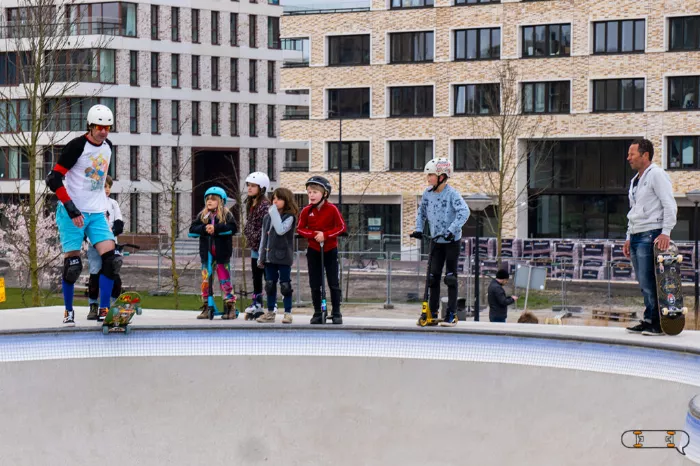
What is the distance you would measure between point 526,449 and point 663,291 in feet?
9.50

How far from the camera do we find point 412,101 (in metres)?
60.7

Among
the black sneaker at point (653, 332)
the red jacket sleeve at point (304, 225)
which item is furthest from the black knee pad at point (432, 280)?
the black sneaker at point (653, 332)

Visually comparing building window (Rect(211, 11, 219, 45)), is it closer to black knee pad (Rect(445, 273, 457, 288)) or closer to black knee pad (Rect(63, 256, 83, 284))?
black knee pad (Rect(445, 273, 457, 288))

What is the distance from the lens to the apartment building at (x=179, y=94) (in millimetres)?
69812

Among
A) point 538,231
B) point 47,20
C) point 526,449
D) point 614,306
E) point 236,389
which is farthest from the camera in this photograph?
point 538,231

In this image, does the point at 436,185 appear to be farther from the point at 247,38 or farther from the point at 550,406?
the point at 247,38

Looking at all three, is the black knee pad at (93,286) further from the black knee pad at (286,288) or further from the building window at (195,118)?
the building window at (195,118)

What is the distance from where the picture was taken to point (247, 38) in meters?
76.8

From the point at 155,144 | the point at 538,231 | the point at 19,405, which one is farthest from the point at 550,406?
the point at 155,144

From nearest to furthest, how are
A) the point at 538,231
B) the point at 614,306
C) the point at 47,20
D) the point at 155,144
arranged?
the point at 47,20 → the point at 614,306 → the point at 538,231 → the point at 155,144

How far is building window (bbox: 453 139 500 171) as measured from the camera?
180 ft

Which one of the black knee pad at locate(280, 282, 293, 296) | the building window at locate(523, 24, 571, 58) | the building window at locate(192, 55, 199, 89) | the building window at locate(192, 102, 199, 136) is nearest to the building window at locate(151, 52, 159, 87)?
the building window at locate(192, 55, 199, 89)

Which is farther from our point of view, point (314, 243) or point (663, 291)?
point (314, 243)

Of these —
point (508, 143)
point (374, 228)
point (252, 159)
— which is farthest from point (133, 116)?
point (508, 143)
